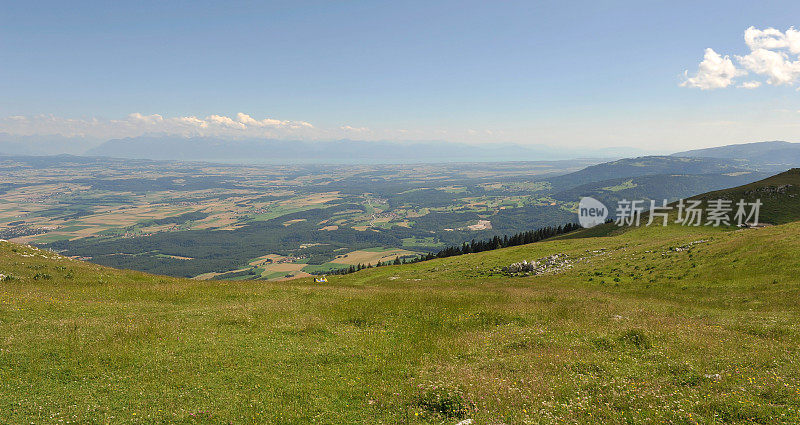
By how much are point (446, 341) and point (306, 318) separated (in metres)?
9.30

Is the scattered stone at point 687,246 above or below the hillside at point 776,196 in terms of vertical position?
below

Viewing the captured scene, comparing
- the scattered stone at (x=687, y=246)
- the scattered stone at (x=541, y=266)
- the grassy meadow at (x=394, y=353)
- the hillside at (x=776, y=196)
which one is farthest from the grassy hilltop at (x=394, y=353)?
the hillside at (x=776, y=196)

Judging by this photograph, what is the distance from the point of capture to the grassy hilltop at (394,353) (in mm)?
11688

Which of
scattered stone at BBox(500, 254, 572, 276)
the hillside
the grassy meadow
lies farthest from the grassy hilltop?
the hillside

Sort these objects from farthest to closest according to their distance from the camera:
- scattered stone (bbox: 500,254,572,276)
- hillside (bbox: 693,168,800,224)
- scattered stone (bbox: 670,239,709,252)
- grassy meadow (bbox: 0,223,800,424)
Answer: hillside (bbox: 693,168,800,224) < scattered stone (bbox: 500,254,572,276) < scattered stone (bbox: 670,239,709,252) < grassy meadow (bbox: 0,223,800,424)

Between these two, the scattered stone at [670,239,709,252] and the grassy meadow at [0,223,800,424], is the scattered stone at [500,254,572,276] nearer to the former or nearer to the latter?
the scattered stone at [670,239,709,252]

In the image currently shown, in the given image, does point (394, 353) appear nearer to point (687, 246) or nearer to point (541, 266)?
point (541, 266)

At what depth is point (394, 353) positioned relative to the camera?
16891 mm

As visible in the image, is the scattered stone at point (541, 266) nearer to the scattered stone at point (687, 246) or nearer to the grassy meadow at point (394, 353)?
the scattered stone at point (687, 246)

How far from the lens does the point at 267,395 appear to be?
1306cm

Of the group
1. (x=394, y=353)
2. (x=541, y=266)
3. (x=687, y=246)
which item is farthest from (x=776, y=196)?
(x=394, y=353)

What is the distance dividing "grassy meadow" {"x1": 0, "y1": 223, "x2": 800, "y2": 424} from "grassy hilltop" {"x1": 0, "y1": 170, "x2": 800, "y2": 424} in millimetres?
77

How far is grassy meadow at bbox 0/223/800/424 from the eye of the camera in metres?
11.7

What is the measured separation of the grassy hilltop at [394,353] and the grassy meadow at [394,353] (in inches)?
3.0
